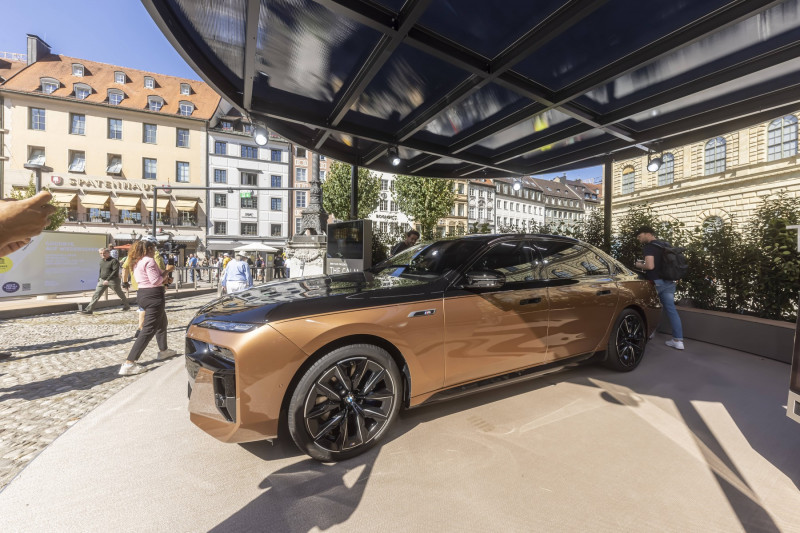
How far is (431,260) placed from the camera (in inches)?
141

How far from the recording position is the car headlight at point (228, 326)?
2.18 meters

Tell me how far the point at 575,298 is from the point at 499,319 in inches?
45.4

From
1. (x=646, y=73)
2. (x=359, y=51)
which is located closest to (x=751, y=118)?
(x=646, y=73)

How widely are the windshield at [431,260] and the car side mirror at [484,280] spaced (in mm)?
231

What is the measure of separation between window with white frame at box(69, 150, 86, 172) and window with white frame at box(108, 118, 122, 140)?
2995mm

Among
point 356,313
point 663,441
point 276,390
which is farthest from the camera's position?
point 663,441

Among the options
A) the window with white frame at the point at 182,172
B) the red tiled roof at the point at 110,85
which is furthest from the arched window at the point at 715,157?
the window with white frame at the point at 182,172

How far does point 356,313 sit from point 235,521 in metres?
1.32

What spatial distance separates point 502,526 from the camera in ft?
6.07

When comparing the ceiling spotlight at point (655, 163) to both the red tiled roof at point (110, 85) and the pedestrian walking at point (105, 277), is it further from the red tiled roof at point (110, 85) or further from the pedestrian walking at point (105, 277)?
the red tiled roof at point (110, 85)

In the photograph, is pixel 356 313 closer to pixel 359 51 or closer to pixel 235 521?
pixel 235 521

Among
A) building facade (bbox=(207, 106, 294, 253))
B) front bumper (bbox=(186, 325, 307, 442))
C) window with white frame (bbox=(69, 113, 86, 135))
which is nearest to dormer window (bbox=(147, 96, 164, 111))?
building facade (bbox=(207, 106, 294, 253))

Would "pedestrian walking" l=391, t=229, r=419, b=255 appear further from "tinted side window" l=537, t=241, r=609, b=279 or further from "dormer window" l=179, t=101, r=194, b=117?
"dormer window" l=179, t=101, r=194, b=117

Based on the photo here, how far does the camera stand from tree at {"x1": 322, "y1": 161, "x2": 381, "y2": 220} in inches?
1011
